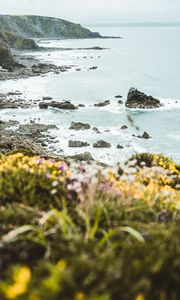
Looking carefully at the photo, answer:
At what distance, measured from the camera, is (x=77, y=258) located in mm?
3324

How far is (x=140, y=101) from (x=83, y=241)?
2284 inches

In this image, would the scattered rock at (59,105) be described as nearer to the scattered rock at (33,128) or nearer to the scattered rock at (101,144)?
the scattered rock at (33,128)

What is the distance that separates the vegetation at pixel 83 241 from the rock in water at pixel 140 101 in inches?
2145

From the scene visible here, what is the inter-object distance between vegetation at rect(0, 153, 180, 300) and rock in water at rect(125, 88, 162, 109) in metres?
54.5

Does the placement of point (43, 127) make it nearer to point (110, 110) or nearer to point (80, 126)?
point (80, 126)

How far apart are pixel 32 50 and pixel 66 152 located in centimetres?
12867

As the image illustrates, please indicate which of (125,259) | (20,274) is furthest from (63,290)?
(125,259)

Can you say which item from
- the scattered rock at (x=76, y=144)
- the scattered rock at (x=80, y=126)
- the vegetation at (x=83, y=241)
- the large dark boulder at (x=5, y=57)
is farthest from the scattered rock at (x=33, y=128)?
the large dark boulder at (x=5, y=57)

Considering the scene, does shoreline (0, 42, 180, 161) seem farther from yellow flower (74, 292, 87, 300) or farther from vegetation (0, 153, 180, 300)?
yellow flower (74, 292, 87, 300)

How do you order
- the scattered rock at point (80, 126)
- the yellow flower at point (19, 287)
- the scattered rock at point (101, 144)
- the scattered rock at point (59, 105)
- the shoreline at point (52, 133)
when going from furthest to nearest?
the scattered rock at point (59, 105) → the scattered rock at point (80, 126) → the scattered rock at point (101, 144) → the shoreline at point (52, 133) → the yellow flower at point (19, 287)

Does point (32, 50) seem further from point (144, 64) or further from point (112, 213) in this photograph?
point (112, 213)

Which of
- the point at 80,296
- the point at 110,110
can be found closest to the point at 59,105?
the point at 110,110

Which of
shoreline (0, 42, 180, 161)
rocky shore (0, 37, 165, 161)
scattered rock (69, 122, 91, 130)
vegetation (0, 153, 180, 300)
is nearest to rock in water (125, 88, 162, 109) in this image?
rocky shore (0, 37, 165, 161)

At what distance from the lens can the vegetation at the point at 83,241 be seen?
9.84 ft
